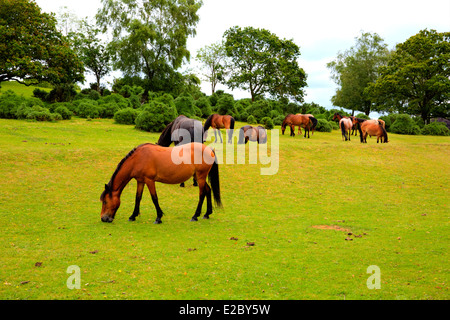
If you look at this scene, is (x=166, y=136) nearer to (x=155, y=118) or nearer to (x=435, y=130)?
(x=155, y=118)

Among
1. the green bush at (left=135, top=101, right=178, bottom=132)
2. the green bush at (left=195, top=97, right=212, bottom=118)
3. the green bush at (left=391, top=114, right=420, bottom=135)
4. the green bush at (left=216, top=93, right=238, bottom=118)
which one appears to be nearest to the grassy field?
the green bush at (left=135, top=101, right=178, bottom=132)

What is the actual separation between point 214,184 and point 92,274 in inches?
169

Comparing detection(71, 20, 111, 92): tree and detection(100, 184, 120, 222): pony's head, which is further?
detection(71, 20, 111, 92): tree

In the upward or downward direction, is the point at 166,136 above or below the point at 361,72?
below

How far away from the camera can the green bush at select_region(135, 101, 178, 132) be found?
2227 centimetres

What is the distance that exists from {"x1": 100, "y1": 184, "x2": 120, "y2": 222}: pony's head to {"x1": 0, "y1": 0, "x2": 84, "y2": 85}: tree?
2011 centimetres

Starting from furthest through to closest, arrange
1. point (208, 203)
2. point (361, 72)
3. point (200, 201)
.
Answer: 1. point (361, 72)
2. point (208, 203)
3. point (200, 201)

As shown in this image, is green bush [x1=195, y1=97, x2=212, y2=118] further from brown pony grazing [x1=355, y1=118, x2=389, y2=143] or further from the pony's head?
the pony's head

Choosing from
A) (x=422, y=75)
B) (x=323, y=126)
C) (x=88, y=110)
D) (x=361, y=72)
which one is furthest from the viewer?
(x=361, y=72)

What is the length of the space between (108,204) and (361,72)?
1909 inches

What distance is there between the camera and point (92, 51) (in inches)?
1662

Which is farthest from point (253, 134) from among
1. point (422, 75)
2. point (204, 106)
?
point (422, 75)
